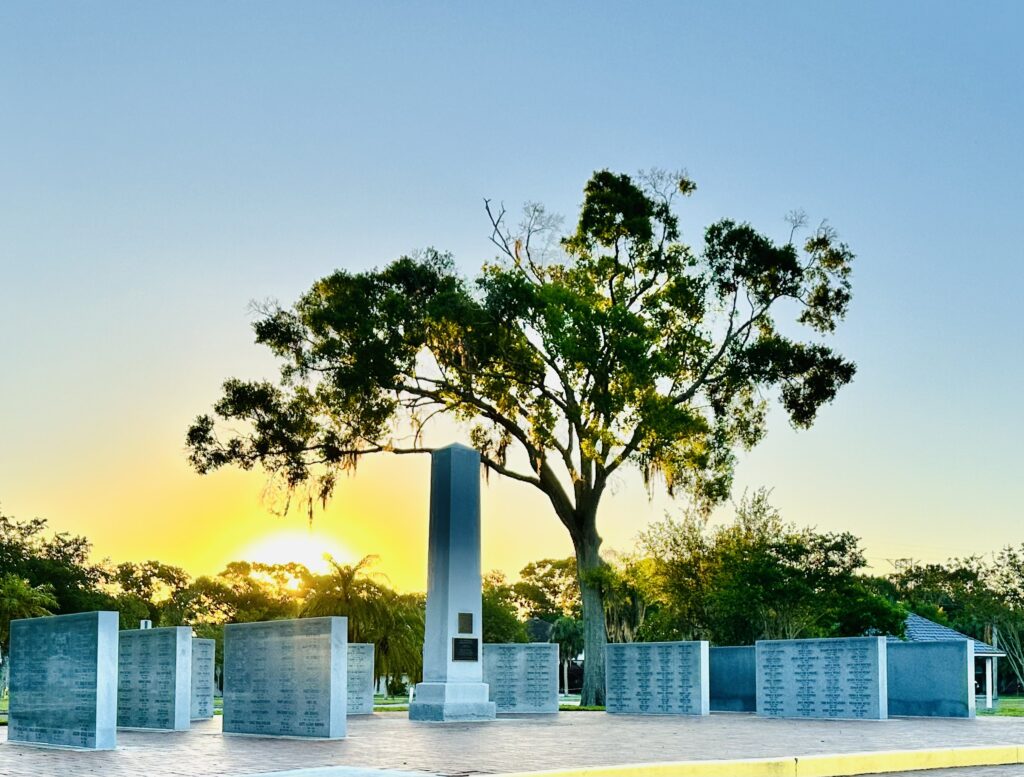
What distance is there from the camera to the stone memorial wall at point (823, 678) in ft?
90.0

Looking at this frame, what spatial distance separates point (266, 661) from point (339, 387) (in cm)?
2025

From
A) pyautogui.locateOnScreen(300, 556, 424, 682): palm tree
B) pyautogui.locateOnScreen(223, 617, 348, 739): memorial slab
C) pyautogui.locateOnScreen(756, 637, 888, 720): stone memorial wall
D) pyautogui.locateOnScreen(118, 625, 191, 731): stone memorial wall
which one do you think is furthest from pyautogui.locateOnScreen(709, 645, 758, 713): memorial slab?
pyautogui.locateOnScreen(300, 556, 424, 682): palm tree

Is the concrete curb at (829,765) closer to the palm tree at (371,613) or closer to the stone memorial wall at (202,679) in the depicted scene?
the stone memorial wall at (202,679)

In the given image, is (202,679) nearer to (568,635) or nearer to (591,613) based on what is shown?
(591,613)

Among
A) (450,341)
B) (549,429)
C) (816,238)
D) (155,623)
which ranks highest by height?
(816,238)

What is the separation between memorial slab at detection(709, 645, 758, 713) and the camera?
32.8 m

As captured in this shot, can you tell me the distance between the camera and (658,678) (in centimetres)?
3238

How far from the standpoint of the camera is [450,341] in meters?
40.2

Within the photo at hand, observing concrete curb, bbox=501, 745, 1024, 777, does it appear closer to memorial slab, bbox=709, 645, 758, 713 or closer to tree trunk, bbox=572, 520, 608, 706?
→ memorial slab, bbox=709, 645, 758, 713

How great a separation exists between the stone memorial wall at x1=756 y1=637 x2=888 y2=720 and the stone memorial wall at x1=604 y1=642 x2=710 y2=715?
1632 mm

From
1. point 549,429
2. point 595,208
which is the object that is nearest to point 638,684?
point 549,429

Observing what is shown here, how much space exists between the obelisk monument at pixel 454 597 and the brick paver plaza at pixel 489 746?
2.71 m

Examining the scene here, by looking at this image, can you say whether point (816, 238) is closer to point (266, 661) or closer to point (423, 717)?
point (423, 717)

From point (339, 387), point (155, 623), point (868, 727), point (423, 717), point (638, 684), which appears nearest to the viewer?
point (868, 727)
